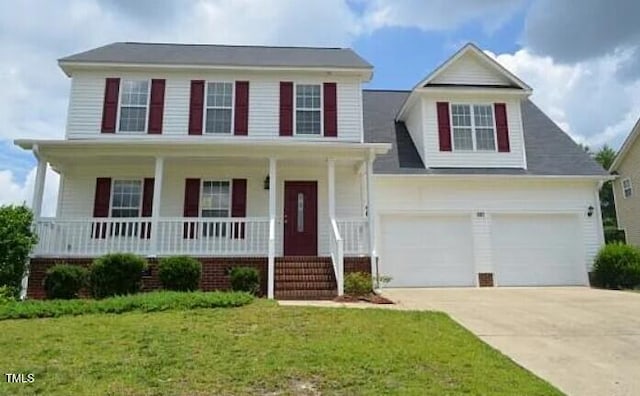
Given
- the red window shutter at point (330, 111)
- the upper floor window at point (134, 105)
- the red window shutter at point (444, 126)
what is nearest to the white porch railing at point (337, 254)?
the red window shutter at point (330, 111)

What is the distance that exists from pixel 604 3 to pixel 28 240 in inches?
613

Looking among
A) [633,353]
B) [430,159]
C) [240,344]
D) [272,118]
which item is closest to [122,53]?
[272,118]

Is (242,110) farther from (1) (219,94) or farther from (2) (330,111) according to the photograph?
(2) (330,111)

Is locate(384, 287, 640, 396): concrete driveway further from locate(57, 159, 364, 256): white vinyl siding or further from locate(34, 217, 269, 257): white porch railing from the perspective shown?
locate(34, 217, 269, 257): white porch railing

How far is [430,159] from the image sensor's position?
14.2 metres

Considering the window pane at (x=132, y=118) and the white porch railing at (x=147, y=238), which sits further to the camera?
the window pane at (x=132, y=118)

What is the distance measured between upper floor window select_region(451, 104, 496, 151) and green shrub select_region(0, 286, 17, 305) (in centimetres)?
1240

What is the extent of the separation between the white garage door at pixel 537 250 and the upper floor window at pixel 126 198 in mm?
10774

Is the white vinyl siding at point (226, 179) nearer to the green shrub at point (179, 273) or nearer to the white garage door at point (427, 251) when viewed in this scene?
the white garage door at point (427, 251)

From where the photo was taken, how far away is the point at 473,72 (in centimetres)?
1505

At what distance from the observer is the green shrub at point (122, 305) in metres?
7.42

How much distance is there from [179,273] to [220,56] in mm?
7799

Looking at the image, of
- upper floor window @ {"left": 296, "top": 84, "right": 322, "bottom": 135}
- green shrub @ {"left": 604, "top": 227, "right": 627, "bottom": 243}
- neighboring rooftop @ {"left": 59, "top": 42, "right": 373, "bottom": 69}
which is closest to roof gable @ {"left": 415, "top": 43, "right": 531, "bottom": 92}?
neighboring rooftop @ {"left": 59, "top": 42, "right": 373, "bottom": 69}

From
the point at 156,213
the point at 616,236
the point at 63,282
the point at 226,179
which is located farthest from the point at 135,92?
the point at 616,236
